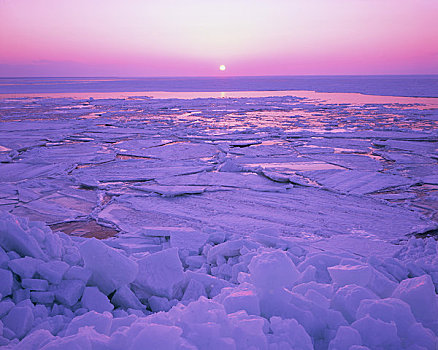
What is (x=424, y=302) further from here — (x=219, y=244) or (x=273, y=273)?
(x=219, y=244)

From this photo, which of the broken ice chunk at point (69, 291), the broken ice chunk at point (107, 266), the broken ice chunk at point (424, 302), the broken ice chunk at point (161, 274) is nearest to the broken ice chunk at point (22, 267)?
the broken ice chunk at point (69, 291)

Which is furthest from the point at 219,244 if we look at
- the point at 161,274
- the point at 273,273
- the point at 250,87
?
the point at 250,87

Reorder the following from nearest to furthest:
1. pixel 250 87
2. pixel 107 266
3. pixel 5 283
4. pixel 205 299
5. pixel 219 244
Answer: pixel 205 299, pixel 5 283, pixel 107 266, pixel 219 244, pixel 250 87

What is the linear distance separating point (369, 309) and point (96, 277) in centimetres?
144

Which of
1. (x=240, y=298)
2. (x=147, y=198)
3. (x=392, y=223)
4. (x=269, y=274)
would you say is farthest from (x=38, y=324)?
(x=392, y=223)

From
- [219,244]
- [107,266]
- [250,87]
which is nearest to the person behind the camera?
[107,266]

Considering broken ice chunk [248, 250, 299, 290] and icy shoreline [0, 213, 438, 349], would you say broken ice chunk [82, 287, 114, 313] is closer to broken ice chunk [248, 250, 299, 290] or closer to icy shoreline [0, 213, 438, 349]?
icy shoreline [0, 213, 438, 349]

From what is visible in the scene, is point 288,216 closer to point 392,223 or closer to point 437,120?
point 392,223

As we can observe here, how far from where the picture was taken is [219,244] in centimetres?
254

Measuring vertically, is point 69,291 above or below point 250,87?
below

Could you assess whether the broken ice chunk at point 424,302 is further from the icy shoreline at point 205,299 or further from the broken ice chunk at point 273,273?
the broken ice chunk at point 273,273

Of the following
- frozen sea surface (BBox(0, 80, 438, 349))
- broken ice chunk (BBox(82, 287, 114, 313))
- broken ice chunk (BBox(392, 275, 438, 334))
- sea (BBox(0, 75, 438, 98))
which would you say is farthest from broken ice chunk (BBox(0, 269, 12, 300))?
sea (BBox(0, 75, 438, 98))

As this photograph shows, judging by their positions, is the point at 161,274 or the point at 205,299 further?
the point at 161,274

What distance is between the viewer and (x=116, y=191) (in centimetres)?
417
